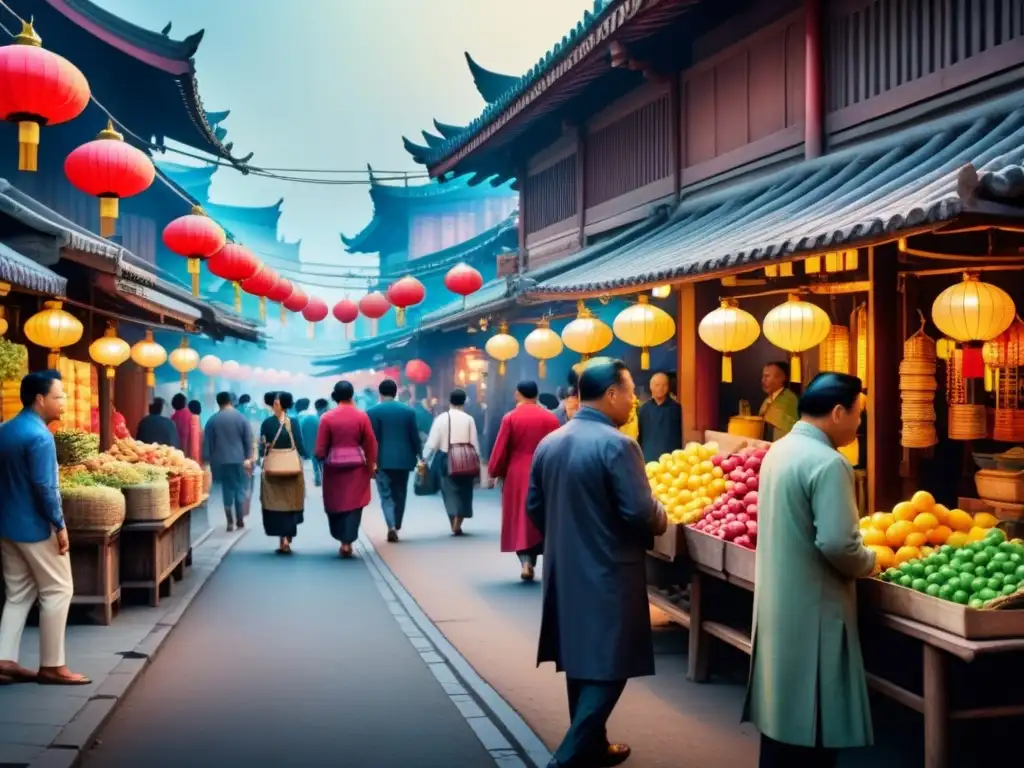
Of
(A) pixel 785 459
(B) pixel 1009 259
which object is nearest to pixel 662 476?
(B) pixel 1009 259

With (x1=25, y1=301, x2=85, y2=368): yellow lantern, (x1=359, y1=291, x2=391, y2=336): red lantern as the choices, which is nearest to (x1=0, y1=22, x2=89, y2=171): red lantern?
(x1=25, y1=301, x2=85, y2=368): yellow lantern

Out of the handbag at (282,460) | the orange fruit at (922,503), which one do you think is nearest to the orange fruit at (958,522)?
the orange fruit at (922,503)

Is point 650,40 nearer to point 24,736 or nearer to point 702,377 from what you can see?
point 702,377

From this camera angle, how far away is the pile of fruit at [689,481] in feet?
26.0

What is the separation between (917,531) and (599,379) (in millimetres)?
2041

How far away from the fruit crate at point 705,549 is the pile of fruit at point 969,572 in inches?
54.6

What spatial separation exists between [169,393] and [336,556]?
66.4 ft

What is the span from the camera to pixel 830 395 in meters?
4.72

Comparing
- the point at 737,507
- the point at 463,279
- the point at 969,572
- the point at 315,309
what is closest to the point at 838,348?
the point at 737,507

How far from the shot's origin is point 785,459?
4.70 metres

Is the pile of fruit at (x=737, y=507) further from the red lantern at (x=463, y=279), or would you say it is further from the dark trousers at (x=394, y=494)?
the red lantern at (x=463, y=279)

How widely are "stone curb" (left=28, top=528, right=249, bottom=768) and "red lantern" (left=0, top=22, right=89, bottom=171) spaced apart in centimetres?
359

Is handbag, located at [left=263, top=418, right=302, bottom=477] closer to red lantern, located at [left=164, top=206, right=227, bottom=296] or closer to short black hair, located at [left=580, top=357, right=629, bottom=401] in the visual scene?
red lantern, located at [left=164, top=206, right=227, bottom=296]

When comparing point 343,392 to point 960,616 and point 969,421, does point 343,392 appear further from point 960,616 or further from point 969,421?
point 960,616
